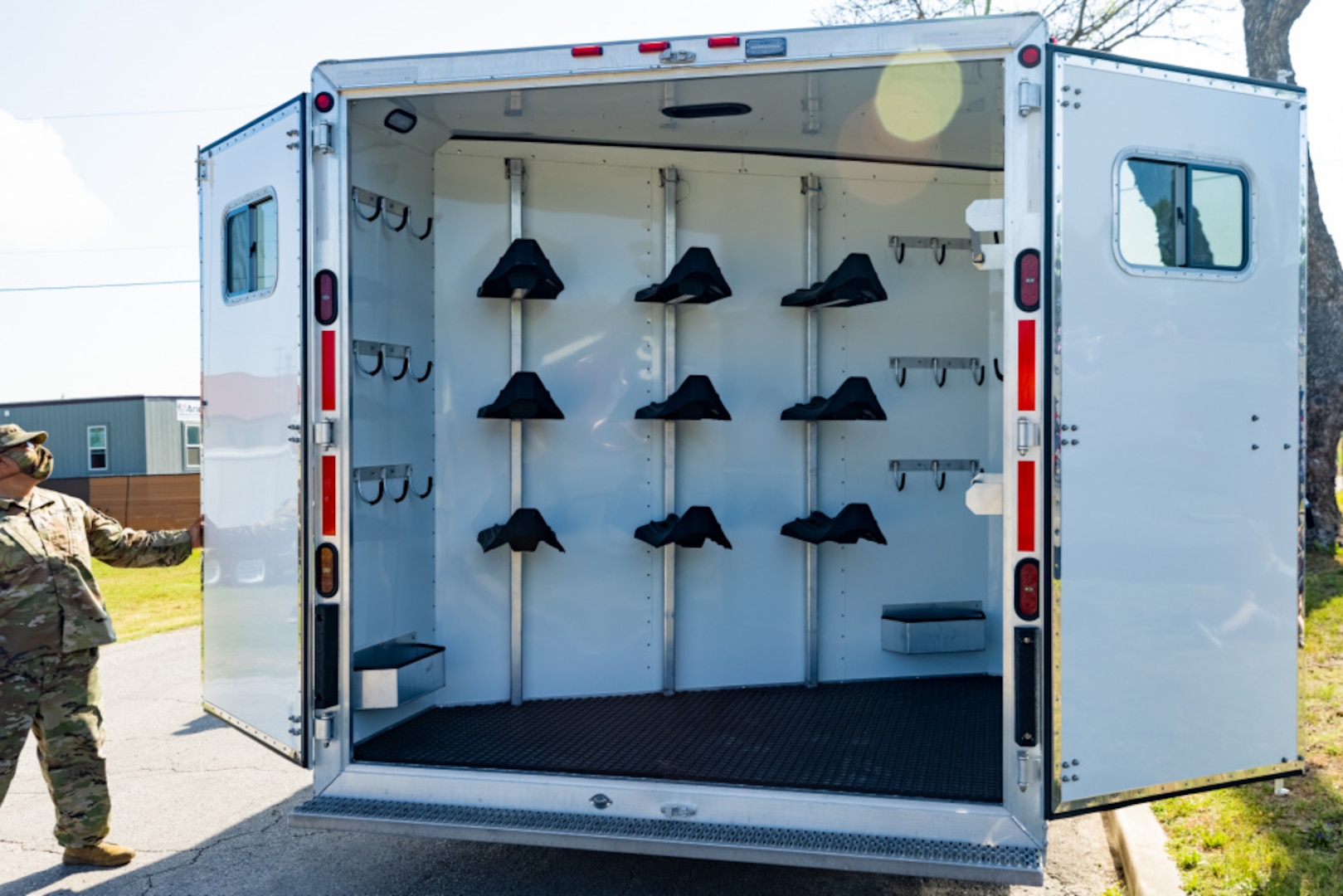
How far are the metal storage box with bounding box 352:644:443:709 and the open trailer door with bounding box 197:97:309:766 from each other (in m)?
0.33

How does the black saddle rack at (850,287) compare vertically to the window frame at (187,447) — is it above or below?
above

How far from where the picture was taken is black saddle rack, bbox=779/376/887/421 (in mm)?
4688

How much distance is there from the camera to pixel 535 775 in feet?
10.9

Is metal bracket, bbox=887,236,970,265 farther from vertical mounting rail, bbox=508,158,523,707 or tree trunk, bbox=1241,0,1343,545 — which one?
tree trunk, bbox=1241,0,1343,545

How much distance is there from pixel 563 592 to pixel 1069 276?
2734 millimetres

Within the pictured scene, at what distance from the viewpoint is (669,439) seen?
190 inches

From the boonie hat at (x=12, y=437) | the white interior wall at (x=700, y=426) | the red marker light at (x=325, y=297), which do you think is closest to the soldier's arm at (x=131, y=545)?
the boonie hat at (x=12, y=437)

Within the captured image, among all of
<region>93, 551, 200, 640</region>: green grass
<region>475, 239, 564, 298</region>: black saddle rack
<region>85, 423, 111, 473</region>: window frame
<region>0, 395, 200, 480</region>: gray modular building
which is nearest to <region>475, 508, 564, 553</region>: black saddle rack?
<region>475, 239, 564, 298</region>: black saddle rack

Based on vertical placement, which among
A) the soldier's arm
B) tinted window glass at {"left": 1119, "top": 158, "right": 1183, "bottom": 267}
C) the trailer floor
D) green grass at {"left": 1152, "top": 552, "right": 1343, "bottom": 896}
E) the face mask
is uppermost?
tinted window glass at {"left": 1119, "top": 158, "right": 1183, "bottom": 267}

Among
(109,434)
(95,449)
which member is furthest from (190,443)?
(95,449)

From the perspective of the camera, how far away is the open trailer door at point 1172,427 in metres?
2.81

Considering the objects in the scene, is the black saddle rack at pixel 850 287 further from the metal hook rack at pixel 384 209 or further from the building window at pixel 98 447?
the building window at pixel 98 447

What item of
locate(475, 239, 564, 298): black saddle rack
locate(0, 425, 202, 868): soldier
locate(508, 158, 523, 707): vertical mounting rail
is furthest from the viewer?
locate(508, 158, 523, 707): vertical mounting rail

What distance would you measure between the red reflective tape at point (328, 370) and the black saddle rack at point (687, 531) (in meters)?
1.76
